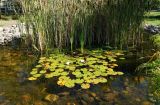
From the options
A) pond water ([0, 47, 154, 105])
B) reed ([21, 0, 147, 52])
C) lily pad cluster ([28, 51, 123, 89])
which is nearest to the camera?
pond water ([0, 47, 154, 105])

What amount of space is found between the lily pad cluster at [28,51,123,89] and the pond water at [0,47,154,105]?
0.45 feet

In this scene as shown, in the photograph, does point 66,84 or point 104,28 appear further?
point 104,28

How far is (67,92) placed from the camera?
171 inches

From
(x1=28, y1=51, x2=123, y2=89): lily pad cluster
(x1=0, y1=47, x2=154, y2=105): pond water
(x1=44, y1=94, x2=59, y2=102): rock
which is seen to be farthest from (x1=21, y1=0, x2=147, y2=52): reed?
(x1=44, y1=94, x2=59, y2=102): rock

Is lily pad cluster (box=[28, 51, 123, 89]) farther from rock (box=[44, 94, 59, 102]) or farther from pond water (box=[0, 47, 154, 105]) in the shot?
rock (box=[44, 94, 59, 102])

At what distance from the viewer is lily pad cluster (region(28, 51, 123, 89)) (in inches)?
186

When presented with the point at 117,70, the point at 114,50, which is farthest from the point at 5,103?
the point at 114,50

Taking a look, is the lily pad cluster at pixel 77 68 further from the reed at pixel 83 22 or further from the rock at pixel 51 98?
the reed at pixel 83 22

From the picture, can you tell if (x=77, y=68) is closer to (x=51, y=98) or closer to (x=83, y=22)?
(x=51, y=98)

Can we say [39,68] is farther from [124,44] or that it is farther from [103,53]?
[124,44]

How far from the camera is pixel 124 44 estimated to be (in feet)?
22.2

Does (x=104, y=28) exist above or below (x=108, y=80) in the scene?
above

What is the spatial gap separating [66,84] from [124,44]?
103 inches

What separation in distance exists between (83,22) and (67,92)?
8.13 ft
